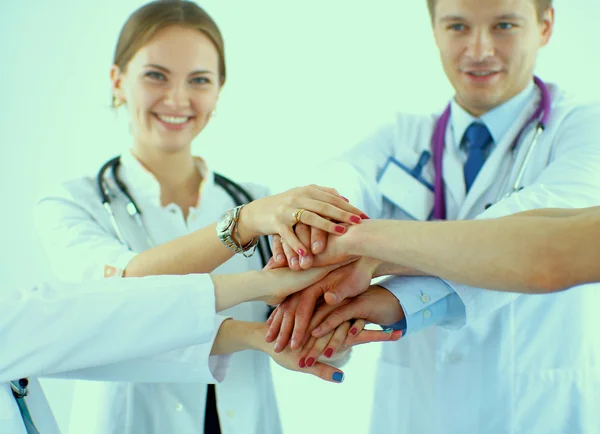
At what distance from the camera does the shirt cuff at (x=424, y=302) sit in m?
1.65

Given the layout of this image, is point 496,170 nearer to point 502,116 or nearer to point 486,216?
point 502,116

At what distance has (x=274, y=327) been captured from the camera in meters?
1.64

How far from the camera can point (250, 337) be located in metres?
1.65

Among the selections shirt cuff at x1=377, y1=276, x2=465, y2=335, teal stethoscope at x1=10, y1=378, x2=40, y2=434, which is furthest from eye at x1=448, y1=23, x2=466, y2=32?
teal stethoscope at x1=10, y1=378, x2=40, y2=434

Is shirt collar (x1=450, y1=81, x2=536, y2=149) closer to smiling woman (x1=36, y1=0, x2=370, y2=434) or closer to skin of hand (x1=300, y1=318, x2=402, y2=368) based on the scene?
smiling woman (x1=36, y1=0, x2=370, y2=434)

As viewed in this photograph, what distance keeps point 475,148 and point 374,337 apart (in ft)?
2.18

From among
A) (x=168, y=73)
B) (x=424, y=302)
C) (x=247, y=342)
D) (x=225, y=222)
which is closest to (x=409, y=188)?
(x=424, y=302)

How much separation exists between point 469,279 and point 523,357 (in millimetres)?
533

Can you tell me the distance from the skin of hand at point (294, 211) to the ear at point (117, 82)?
25.3 inches

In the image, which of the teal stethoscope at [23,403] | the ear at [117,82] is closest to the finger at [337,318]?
the teal stethoscope at [23,403]

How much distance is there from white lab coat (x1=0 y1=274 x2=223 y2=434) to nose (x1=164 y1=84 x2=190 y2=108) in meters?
0.70

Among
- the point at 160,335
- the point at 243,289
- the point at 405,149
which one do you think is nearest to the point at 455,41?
the point at 405,149

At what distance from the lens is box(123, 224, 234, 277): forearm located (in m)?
1.72

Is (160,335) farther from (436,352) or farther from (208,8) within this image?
(208,8)
